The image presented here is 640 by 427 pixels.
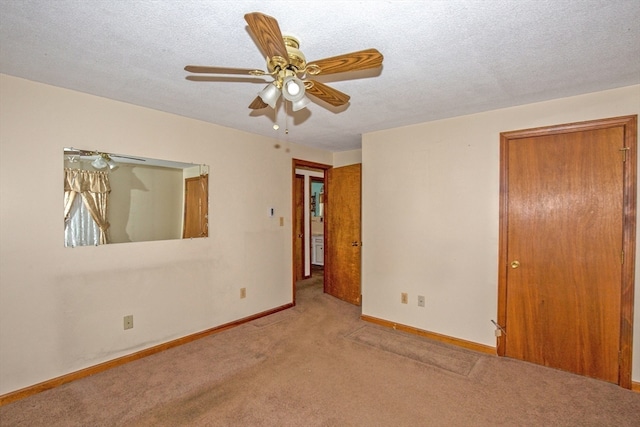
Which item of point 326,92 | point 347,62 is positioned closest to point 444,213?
point 326,92

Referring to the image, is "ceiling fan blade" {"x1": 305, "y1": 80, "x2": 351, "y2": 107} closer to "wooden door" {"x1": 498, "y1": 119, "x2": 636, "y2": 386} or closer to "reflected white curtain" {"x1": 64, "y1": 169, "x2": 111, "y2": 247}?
"wooden door" {"x1": 498, "y1": 119, "x2": 636, "y2": 386}

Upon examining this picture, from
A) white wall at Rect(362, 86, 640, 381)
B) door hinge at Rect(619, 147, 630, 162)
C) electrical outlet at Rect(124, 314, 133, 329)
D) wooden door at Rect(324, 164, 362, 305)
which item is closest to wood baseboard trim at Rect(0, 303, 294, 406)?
electrical outlet at Rect(124, 314, 133, 329)

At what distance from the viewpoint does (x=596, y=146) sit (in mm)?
2451

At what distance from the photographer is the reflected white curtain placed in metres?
2.40

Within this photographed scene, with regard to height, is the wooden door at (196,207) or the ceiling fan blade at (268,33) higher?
the ceiling fan blade at (268,33)

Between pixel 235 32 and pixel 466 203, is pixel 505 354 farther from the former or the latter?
pixel 235 32

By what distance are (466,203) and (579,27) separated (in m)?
1.73

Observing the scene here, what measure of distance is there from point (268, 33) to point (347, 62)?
419 millimetres

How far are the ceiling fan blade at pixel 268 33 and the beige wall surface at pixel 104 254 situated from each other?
6.60 feet

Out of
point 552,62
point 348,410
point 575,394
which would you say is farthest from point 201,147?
point 575,394

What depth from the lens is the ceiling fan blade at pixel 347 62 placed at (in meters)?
1.38

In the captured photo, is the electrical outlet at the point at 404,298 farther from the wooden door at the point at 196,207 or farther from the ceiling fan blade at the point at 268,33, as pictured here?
the ceiling fan blade at the point at 268,33

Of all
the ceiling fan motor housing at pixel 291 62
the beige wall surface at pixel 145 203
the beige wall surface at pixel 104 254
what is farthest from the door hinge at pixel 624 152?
the beige wall surface at pixel 145 203

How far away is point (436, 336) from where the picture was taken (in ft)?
10.5
